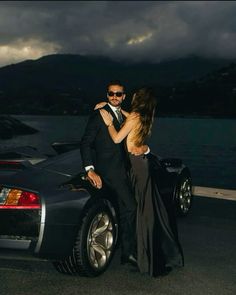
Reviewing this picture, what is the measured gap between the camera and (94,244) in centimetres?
459

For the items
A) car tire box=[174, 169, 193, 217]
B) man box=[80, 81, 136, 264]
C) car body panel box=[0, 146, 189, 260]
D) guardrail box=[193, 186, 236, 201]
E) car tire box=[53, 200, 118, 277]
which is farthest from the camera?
guardrail box=[193, 186, 236, 201]

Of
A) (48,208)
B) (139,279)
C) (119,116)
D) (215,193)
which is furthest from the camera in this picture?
(215,193)

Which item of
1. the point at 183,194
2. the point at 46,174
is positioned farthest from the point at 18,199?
the point at 183,194

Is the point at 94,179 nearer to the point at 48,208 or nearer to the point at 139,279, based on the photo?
the point at 48,208

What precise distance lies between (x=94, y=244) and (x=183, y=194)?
3008 mm

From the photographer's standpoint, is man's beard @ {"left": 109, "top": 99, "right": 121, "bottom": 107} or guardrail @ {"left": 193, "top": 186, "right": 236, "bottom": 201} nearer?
man's beard @ {"left": 109, "top": 99, "right": 121, "bottom": 107}

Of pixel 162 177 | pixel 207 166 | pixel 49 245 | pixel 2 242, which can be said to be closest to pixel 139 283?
pixel 49 245

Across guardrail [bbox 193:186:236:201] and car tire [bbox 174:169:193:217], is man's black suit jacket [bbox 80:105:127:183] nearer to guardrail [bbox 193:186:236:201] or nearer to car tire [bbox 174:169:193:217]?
car tire [bbox 174:169:193:217]

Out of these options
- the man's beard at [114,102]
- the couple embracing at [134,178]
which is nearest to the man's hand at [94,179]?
the couple embracing at [134,178]

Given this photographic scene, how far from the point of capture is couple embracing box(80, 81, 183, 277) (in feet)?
15.0

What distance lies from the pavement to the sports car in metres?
0.15

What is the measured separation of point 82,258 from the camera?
4348 mm

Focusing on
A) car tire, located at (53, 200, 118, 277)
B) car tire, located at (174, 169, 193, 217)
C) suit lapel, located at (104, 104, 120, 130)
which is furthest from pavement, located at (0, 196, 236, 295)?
suit lapel, located at (104, 104, 120, 130)

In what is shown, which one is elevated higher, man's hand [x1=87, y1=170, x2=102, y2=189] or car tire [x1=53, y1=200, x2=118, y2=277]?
man's hand [x1=87, y1=170, x2=102, y2=189]
